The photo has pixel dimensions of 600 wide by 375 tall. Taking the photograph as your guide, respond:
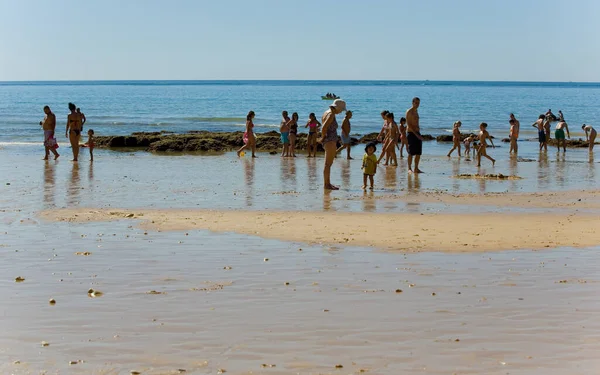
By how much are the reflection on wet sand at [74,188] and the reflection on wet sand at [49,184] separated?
0.88 feet

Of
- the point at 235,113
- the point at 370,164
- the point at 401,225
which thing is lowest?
the point at 401,225

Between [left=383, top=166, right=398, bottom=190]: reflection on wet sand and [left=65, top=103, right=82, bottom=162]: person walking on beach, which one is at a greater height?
[left=65, top=103, right=82, bottom=162]: person walking on beach

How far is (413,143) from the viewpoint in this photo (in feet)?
58.9

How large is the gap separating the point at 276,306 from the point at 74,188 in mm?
9972

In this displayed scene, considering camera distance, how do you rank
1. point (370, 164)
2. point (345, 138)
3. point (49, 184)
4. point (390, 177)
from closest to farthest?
point (370, 164) < point (49, 184) < point (390, 177) < point (345, 138)

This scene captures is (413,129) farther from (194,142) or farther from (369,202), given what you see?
(194,142)

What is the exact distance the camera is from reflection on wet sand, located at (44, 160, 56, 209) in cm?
1359

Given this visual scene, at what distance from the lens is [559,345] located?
18.8 ft

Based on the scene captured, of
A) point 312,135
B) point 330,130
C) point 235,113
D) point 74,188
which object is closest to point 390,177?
point 330,130

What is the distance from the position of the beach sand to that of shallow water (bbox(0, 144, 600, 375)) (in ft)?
1.50

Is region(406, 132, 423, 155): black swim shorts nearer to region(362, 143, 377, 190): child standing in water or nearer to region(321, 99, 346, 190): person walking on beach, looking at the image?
region(362, 143, 377, 190): child standing in water

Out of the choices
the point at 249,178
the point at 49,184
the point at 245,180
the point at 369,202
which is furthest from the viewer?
the point at 249,178

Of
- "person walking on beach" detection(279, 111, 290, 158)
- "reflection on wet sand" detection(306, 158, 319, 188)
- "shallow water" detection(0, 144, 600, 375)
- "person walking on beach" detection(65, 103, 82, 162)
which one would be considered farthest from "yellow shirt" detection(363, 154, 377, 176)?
"person walking on beach" detection(65, 103, 82, 162)

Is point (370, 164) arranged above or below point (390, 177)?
above
